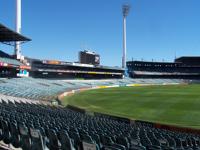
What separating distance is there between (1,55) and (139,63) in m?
82.1

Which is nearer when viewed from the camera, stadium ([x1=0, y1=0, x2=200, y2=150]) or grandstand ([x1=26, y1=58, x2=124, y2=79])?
stadium ([x1=0, y1=0, x2=200, y2=150])

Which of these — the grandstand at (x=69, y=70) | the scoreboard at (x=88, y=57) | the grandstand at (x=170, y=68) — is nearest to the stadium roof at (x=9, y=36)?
the grandstand at (x=69, y=70)

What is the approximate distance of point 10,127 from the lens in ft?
34.6

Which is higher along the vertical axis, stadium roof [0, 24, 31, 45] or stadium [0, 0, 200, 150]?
stadium roof [0, 24, 31, 45]

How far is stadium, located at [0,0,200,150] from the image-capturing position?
963 centimetres

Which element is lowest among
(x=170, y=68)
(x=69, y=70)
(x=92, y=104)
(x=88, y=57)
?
(x=92, y=104)

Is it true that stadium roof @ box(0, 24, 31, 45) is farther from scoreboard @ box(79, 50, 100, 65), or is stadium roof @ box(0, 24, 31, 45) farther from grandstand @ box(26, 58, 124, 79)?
scoreboard @ box(79, 50, 100, 65)

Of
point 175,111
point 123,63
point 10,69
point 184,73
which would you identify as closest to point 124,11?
point 123,63

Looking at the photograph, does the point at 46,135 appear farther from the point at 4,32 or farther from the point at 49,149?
the point at 4,32

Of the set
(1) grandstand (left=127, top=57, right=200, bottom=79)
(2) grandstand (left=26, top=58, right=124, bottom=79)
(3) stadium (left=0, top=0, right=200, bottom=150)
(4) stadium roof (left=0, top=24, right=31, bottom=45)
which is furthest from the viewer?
(1) grandstand (left=127, top=57, right=200, bottom=79)

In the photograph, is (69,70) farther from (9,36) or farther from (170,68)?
(170,68)

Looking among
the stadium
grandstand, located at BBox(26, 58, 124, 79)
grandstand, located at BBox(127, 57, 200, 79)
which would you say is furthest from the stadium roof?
grandstand, located at BBox(127, 57, 200, 79)

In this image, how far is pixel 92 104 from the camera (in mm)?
44875

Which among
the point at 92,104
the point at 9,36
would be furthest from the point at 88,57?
the point at 92,104
